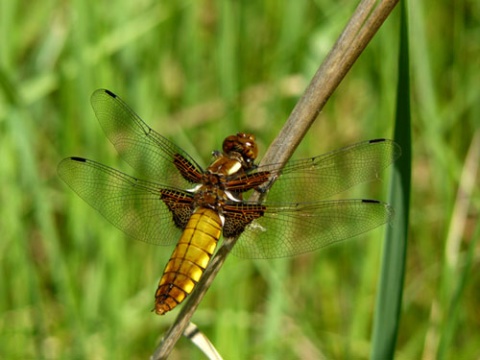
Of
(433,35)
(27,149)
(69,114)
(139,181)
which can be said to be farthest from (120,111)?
(433,35)

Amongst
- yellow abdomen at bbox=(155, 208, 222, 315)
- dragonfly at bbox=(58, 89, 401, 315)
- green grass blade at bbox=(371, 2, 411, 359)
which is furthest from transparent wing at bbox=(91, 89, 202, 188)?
green grass blade at bbox=(371, 2, 411, 359)

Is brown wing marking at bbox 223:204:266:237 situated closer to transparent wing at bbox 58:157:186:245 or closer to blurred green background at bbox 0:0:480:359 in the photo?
transparent wing at bbox 58:157:186:245

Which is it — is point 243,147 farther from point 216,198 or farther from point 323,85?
point 323,85

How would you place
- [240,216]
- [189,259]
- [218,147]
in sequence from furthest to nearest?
[218,147] → [240,216] → [189,259]

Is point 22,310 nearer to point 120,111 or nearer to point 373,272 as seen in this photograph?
point 120,111


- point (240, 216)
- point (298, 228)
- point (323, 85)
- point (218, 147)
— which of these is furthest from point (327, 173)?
point (218, 147)
